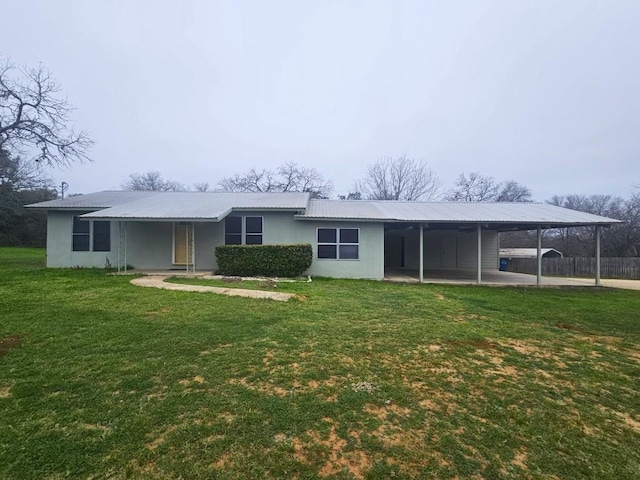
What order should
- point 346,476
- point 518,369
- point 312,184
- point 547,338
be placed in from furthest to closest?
point 312,184 → point 547,338 → point 518,369 → point 346,476

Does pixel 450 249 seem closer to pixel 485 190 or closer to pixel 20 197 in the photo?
pixel 485 190

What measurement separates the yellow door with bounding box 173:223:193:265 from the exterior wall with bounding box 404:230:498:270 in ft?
39.8

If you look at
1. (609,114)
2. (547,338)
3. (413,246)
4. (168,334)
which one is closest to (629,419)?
(547,338)

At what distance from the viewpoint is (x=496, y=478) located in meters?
2.08

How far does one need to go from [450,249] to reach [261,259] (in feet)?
40.8

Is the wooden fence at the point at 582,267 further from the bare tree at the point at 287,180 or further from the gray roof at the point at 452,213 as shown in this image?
the bare tree at the point at 287,180

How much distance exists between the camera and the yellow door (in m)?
12.6

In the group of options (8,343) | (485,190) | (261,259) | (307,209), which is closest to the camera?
(8,343)

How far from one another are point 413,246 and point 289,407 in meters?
17.2

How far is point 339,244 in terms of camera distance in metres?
12.6

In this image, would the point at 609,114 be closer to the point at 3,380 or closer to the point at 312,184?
the point at 312,184

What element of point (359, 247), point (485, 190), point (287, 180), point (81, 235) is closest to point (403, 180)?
point (485, 190)

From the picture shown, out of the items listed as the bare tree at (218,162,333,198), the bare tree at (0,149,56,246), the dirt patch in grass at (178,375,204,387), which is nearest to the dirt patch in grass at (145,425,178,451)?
the dirt patch in grass at (178,375,204,387)


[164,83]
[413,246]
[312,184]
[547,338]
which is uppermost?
[164,83]
